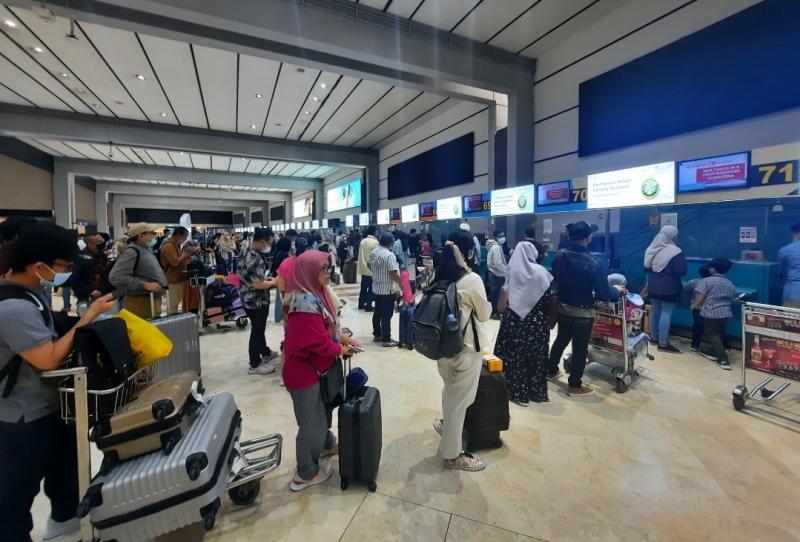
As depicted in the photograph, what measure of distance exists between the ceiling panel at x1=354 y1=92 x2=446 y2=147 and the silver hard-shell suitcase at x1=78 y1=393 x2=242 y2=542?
9420 mm

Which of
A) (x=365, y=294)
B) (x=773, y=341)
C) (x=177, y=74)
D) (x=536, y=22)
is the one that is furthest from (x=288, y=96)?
(x=773, y=341)

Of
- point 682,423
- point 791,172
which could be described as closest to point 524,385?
point 682,423

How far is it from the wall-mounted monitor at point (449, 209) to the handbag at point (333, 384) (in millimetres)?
7463

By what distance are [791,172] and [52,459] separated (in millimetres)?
6692

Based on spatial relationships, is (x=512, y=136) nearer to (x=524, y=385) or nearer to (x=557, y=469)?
(x=524, y=385)

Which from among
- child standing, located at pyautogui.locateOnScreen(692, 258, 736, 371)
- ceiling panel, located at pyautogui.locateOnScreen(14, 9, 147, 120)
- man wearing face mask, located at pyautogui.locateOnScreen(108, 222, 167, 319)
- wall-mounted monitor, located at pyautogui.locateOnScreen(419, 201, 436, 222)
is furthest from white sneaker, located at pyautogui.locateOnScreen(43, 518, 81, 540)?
wall-mounted monitor, located at pyautogui.locateOnScreen(419, 201, 436, 222)

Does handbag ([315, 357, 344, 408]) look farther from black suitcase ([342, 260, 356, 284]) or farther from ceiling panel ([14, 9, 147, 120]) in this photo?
black suitcase ([342, 260, 356, 284])

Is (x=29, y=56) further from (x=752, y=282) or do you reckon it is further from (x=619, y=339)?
(x=752, y=282)

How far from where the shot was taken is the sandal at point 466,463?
90.8 inches

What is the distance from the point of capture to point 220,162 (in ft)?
54.4

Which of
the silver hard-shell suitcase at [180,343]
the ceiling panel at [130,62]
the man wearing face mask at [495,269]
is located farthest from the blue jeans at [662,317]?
the ceiling panel at [130,62]

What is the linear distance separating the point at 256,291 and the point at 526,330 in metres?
2.87

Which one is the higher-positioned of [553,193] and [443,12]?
[443,12]

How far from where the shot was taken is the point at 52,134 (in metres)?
10.0
